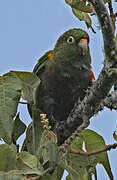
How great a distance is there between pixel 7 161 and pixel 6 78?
0.41m

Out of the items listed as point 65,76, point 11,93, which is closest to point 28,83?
point 11,93

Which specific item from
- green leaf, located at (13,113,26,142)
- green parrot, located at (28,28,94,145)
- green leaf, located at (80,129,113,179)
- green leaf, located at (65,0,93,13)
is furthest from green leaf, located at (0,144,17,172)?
green leaf, located at (65,0,93,13)

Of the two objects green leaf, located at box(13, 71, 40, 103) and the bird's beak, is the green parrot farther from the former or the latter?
green leaf, located at box(13, 71, 40, 103)

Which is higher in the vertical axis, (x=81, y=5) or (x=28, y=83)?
(x=81, y=5)

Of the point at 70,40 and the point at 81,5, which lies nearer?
the point at 81,5

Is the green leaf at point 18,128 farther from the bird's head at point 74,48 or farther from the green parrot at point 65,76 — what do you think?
the bird's head at point 74,48

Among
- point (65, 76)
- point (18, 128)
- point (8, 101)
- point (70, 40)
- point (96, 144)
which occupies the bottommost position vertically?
point (96, 144)

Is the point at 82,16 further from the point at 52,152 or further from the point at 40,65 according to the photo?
the point at 52,152

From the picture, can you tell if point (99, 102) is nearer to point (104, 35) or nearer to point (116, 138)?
point (116, 138)

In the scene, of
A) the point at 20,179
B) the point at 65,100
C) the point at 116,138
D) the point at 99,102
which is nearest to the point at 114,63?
the point at 99,102

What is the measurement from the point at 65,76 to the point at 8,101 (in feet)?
2.82

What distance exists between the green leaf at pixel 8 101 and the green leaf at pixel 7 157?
0.08 meters

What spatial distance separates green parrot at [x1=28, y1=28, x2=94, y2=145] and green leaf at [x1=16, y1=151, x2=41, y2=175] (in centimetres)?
71

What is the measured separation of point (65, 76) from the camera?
2.49 meters
